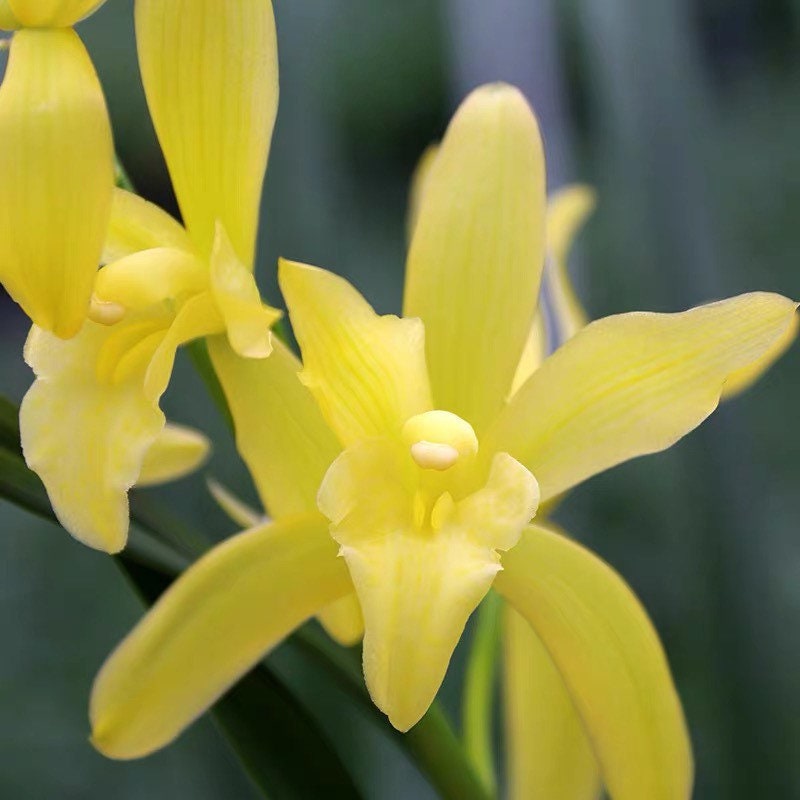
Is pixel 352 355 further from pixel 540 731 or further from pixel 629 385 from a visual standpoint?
pixel 540 731

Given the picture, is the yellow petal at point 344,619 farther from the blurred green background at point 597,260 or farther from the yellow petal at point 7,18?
the blurred green background at point 597,260

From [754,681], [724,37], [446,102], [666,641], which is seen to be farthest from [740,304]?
[446,102]

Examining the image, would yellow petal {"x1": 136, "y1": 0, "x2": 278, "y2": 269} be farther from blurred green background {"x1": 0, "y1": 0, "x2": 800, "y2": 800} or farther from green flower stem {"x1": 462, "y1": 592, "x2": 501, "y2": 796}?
blurred green background {"x1": 0, "y1": 0, "x2": 800, "y2": 800}

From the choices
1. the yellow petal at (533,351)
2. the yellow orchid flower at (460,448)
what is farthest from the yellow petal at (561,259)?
the yellow orchid flower at (460,448)

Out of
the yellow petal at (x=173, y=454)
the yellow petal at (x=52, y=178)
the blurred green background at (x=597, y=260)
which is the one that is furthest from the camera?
the blurred green background at (x=597, y=260)

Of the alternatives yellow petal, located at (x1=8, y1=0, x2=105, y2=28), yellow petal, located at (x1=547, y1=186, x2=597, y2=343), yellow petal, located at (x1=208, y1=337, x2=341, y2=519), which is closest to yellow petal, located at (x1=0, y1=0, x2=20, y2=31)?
yellow petal, located at (x1=8, y1=0, x2=105, y2=28)

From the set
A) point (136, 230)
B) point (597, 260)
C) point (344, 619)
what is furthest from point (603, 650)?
point (597, 260)
